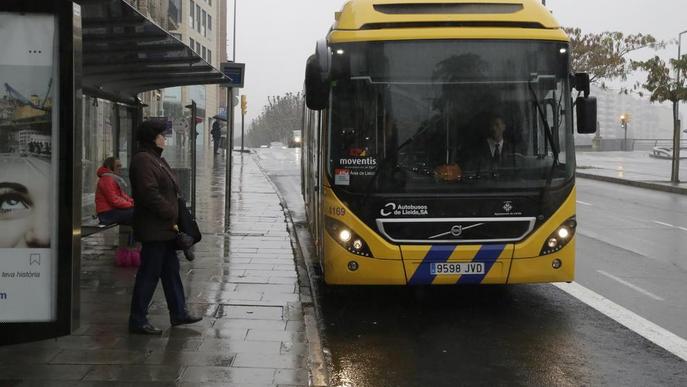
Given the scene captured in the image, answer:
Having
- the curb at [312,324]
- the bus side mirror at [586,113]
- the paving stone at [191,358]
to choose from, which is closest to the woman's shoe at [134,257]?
the curb at [312,324]

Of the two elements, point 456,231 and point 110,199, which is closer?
point 456,231

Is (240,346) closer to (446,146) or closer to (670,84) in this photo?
(446,146)

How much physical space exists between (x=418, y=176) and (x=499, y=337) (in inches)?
64.2

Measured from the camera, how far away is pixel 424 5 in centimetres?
721

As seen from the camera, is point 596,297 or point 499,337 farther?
point 596,297

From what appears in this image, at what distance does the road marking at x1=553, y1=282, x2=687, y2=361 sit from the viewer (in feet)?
20.7

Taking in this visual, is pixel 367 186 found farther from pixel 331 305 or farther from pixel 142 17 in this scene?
pixel 142 17

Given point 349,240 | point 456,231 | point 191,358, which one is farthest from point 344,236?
point 191,358

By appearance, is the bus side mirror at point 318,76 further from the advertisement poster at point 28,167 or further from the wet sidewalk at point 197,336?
the advertisement poster at point 28,167

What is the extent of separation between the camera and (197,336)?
6016 millimetres

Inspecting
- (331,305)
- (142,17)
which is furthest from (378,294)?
(142,17)

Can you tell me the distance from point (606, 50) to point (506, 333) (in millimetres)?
29056

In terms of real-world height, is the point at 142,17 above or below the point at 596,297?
above

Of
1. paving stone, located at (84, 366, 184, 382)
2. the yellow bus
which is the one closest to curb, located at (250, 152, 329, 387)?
the yellow bus
